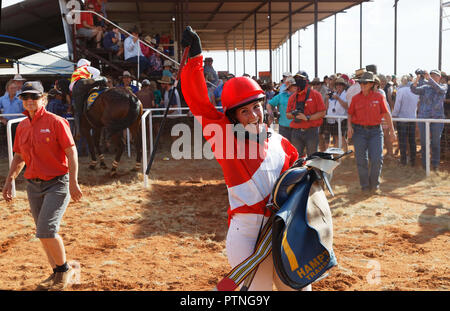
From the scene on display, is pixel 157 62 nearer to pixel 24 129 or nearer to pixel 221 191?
pixel 221 191

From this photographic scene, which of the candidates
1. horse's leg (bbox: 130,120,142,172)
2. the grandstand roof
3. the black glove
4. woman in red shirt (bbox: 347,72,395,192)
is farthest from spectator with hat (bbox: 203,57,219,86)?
the black glove

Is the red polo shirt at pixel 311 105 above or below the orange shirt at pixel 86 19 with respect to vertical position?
below

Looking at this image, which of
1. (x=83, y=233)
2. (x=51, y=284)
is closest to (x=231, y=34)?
(x=83, y=233)

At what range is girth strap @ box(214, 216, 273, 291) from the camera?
221 cm

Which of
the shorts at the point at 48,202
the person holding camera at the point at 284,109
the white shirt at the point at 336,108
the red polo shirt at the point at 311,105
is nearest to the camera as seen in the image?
the shorts at the point at 48,202

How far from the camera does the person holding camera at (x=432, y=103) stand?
30.0 feet

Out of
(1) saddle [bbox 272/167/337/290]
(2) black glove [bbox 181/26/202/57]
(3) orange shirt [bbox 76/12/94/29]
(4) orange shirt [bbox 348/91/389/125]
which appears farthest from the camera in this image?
(3) orange shirt [bbox 76/12/94/29]

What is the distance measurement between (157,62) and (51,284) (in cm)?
1077

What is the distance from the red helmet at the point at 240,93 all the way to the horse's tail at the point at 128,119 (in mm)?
7249

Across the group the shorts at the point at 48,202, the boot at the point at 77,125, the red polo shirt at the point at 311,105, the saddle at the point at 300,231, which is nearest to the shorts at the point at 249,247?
the saddle at the point at 300,231

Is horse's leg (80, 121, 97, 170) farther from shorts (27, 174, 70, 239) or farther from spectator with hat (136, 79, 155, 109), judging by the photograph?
shorts (27, 174, 70, 239)

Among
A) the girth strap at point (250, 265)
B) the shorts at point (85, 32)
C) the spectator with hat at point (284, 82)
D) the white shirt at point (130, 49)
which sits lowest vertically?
the girth strap at point (250, 265)

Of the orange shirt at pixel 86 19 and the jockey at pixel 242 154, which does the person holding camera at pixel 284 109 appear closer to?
the jockey at pixel 242 154

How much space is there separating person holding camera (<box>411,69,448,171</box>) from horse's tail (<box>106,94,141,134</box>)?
5851 millimetres
